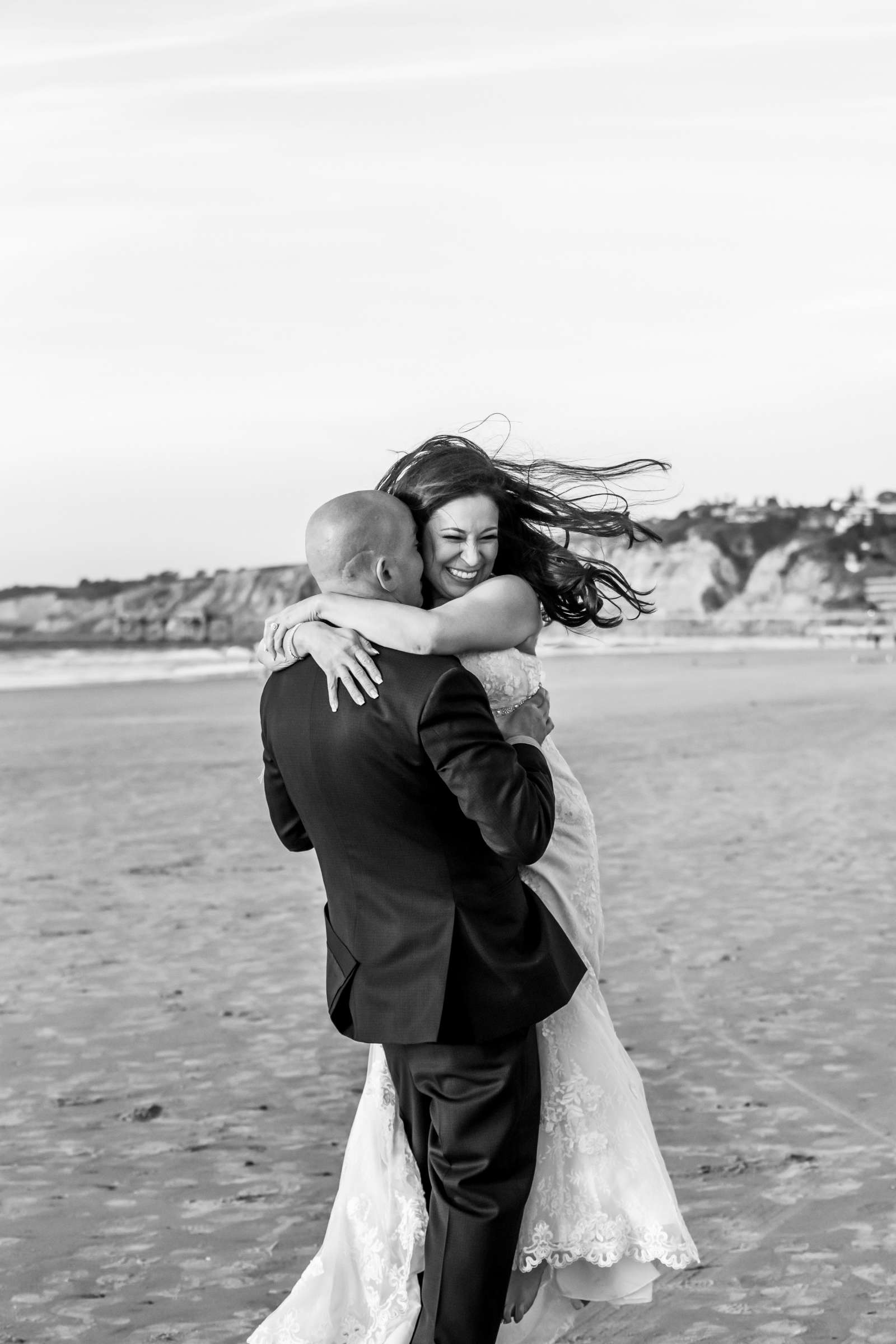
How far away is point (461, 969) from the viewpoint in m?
2.62

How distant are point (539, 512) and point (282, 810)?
78 cm

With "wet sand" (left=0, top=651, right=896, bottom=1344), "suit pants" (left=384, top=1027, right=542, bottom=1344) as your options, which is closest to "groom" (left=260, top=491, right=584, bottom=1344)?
"suit pants" (left=384, top=1027, right=542, bottom=1344)

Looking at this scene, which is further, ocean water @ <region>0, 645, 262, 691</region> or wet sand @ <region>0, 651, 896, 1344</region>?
ocean water @ <region>0, 645, 262, 691</region>

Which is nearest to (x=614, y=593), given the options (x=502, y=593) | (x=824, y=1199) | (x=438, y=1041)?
(x=502, y=593)

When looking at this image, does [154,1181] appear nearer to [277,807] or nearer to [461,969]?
[277,807]

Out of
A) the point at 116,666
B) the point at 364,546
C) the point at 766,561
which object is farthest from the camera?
the point at 766,561

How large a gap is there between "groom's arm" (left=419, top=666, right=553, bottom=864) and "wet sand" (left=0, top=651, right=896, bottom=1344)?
1.42m

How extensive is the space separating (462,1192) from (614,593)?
1334 mm

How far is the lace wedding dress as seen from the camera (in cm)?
280

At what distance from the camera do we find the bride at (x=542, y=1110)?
2771 millimetres

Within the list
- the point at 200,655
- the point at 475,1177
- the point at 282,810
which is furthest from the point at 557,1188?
the point at 200,655

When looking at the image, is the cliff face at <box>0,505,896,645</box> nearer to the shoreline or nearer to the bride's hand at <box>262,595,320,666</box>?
the shoreline

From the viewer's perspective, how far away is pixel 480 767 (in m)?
2.45

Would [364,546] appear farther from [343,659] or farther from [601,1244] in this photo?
[601,1244]
